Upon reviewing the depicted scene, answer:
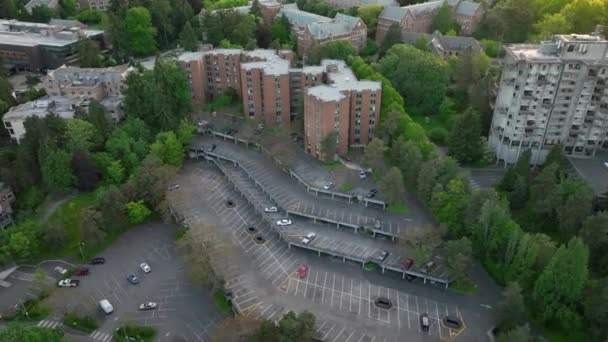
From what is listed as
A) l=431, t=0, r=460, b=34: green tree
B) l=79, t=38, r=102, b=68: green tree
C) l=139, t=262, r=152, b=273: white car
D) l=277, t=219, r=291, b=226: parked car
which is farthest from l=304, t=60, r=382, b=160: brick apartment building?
l=79, t=38, r=102, b=68: green tree

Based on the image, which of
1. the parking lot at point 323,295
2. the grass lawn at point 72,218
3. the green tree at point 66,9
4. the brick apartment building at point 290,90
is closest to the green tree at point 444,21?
the brick apartment building at point 290,90

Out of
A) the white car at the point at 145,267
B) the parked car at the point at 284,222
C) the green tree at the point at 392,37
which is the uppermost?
the green tree at the point at 392,37

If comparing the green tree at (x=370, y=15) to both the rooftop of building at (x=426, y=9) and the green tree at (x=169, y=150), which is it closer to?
the rooftop of building at (x=426, y=9)

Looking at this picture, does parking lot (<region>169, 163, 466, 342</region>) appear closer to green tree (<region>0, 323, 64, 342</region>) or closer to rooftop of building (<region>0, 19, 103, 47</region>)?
green tree (<region>0, 323, 64, 342</region>)

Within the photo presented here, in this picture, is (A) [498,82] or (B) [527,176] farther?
(A) [498,82]

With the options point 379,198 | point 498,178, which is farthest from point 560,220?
point 379,198

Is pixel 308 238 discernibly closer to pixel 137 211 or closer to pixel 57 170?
pixel 137 211

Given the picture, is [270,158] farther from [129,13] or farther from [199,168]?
[129,13]
